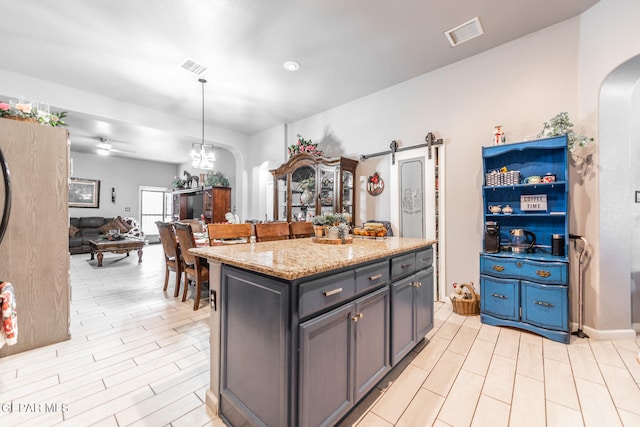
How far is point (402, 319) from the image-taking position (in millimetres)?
1920

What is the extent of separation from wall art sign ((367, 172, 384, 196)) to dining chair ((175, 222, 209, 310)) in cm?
254

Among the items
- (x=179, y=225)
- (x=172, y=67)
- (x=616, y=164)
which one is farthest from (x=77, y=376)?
(x=616, y=164)

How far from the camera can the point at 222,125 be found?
564cm

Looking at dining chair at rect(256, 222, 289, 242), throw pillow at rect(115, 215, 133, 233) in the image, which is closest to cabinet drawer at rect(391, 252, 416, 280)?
dining chair at rect(256, 222, 289, 242)

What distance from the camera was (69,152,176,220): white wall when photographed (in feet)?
26.3

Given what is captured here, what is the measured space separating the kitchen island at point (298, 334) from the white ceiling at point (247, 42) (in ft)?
7.44

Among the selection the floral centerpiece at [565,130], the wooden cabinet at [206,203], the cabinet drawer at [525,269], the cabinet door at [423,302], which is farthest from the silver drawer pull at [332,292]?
the wooden cabinet at [206,203]

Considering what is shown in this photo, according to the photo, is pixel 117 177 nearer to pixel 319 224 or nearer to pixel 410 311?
pixel 319 224

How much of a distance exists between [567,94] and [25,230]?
16.4 ft

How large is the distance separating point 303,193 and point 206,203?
10.7ft

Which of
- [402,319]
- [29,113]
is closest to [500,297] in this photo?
[402,319]

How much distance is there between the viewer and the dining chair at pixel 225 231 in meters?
2.46

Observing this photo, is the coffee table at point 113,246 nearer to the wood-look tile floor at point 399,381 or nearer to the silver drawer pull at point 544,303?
the wood-look tile floor at point 399,381

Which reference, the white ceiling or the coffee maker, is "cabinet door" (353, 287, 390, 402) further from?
the white ceiling
